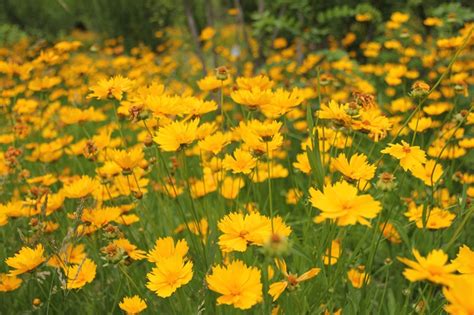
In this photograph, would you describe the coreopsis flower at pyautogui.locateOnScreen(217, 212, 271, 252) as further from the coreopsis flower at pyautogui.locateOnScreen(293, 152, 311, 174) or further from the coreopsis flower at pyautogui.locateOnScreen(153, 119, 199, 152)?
the coreopsis flower at pyautogui.locateOnScreen(293, 152, 311, 174)

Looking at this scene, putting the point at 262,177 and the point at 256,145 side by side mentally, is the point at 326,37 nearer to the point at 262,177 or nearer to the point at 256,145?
the point at 262,177

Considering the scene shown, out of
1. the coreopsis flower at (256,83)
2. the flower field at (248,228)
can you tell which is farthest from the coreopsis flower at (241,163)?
the coreopsis flower at (256,83)

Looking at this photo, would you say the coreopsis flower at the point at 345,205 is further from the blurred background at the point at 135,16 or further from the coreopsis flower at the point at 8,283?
the blurred background at the point at 135,16

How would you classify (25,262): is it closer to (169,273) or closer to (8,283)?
(8,283)

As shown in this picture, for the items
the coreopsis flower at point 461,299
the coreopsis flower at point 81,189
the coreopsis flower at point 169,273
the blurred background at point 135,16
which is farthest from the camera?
the blurred background at point 135,16

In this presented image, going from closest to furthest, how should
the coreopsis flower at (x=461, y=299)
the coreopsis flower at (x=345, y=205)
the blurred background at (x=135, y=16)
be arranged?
the coreopsis flower at (x=461, y=299) → the coreopsis flower at (x=345, y=205) → the blurred background at (x=135, y=16)

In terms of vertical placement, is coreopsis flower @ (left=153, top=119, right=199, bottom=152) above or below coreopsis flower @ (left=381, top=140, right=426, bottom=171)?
above

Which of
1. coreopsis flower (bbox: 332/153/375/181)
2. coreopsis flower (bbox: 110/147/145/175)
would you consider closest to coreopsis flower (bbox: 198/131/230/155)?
coreopsis flower (bbox: 110/147/145/175)
